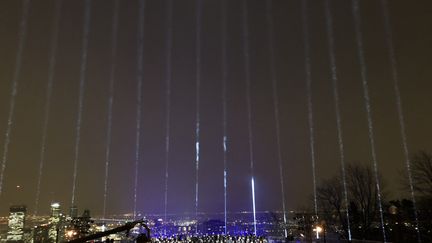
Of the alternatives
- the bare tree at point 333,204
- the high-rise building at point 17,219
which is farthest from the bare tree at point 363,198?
the high-rise building at point 17,219

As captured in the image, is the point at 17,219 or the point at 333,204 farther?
the point at 17,219

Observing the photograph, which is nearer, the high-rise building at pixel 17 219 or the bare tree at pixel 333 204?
the bare tree at pixel 333 204

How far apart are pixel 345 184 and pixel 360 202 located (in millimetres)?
3270

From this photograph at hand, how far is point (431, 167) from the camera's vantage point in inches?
1208

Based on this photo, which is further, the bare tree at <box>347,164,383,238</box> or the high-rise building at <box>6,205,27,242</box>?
the high-rise building at <box>6,205,27,242</box>

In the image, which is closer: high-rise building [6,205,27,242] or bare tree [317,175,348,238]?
bare tree [317,175,348,238]

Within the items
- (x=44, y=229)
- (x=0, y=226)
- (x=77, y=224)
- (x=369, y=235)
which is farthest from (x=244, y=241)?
(x=0, y=226)

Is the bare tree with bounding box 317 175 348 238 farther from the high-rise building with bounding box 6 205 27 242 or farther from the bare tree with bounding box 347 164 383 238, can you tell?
the high-rise building with bounding box 6 205 27 242

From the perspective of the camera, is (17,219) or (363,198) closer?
(363,198)

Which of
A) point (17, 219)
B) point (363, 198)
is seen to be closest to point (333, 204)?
point (363, 198)

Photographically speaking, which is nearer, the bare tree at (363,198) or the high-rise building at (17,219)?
the bare tree at (363,198)

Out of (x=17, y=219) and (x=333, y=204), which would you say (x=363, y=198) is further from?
(x=17, y=219)

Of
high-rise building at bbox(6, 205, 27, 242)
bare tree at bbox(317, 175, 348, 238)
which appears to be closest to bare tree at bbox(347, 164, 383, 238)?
bare tree at bbox(317, 175, 348, 238)

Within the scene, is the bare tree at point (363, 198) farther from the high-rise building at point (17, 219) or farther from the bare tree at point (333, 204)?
the high-rise building at point (17, 219)
